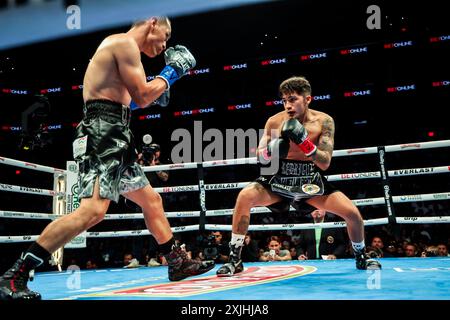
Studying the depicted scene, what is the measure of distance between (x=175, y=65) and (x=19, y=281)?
1282 mm

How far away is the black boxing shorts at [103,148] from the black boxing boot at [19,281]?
35 cm

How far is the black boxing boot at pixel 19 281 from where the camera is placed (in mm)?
1701

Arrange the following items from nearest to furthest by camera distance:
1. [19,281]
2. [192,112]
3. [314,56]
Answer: [19,281] < [314,56] < [192,112]

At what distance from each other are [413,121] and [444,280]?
9.75 m

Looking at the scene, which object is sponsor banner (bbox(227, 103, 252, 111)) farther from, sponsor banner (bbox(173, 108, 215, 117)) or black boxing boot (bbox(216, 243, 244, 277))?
black boxing boot (bbox(216, 243, 244, 277))

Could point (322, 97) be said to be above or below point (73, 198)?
above

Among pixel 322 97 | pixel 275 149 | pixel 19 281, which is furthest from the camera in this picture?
pixel 322 97

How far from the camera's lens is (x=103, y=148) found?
199 centimetres

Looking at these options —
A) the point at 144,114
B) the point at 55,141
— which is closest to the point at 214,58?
the point at 144,114

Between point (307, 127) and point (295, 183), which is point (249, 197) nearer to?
point (295, 183)

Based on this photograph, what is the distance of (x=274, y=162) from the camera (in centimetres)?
297

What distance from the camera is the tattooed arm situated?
2758mm

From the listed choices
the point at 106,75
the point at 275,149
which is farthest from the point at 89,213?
the point at 275,149

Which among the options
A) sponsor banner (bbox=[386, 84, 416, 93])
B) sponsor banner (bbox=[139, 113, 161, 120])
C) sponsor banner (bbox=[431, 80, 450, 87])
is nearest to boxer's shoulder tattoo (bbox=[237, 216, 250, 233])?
sponsor banner (bbox=[386, 84, 416, 93])
